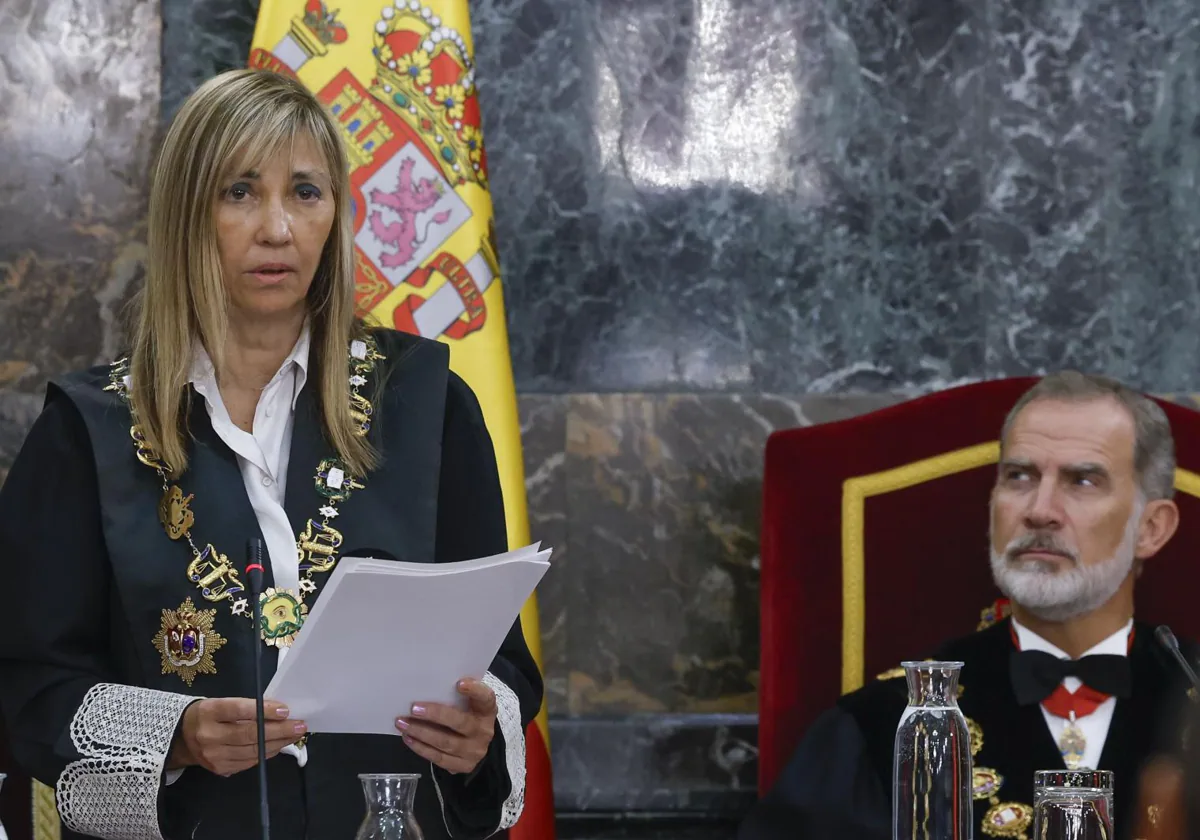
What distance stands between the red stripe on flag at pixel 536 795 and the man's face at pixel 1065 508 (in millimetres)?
892

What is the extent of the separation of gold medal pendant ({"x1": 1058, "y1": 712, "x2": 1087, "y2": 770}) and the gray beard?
200 millimetres

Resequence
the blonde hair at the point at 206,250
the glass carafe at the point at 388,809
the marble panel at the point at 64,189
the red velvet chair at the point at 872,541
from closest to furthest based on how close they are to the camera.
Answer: the glass carafe at the point at 388,809, the blonde hair at the point at 206,250, the red velvet chair at the point at 872,541, the marble panel at the point at 64,189

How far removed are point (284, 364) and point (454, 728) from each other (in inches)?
22.7

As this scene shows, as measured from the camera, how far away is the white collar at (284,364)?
2.10m

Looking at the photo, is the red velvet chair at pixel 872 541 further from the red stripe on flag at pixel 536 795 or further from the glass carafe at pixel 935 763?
the glass carafe at pixel 935 763

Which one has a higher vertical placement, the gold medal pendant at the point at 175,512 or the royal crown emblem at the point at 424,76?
the royal crown emblem at the point at 424,76

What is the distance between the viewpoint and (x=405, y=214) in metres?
3.07

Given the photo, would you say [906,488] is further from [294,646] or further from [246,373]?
[294,646]

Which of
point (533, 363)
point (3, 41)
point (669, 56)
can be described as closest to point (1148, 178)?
point (669, 56)

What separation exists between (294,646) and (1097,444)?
1.70 meters

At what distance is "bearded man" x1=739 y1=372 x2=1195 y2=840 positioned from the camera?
2.75m

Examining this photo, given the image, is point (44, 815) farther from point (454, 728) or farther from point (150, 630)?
point (454, 728)

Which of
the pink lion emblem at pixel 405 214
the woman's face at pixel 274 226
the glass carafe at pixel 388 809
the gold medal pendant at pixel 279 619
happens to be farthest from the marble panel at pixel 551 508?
the glass carafe at pixel 388 809

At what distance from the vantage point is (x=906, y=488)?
10.1ft
